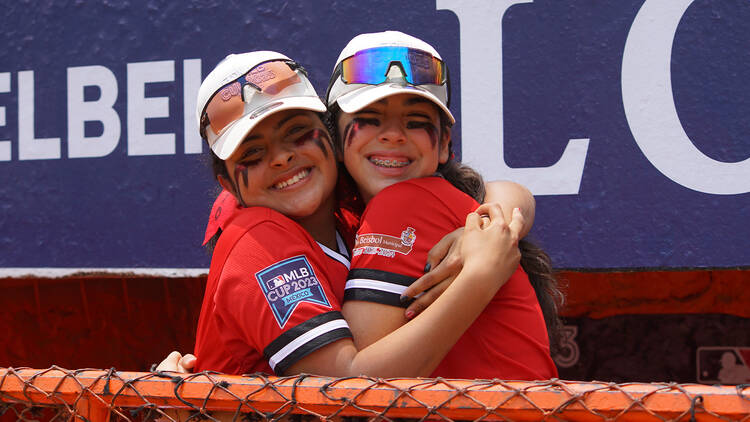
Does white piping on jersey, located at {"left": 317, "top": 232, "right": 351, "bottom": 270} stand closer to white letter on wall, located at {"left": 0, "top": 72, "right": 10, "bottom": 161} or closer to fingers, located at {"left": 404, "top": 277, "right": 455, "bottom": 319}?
fingers, located at {"left": 404, "top": 277, "right": 455, "bottom": 319}

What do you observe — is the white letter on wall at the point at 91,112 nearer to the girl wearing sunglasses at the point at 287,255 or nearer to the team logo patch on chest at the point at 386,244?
the girl wearing sunglasses at the point at 287,255

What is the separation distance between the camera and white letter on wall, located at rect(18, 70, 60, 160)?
123 inches

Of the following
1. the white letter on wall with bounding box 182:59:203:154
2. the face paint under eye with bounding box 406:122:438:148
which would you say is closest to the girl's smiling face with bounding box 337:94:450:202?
the face paint under eye with bounding box 406:122:438:148

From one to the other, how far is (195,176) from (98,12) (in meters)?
0.90

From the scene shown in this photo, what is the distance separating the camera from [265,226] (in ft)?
5.26

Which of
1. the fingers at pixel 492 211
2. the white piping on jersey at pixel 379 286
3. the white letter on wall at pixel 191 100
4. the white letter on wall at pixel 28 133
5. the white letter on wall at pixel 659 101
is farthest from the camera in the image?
the white letter on wall at pixel 28 133

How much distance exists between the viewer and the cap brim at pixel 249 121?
1.73 m

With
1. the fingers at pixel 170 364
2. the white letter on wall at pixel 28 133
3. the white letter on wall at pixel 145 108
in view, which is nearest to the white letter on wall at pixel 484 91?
the white letter on wall at pixel 145 108

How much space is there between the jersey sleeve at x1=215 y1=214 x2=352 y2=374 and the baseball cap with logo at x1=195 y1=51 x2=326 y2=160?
31cm

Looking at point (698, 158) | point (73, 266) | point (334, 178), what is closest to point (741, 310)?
point (698, 158)

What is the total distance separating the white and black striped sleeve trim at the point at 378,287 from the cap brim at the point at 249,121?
481 millimetres

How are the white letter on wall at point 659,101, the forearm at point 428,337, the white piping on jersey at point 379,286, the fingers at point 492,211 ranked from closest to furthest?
the forearm at point 428,337 < the white piping on jersey at point 379,286 < the fingers at point 492,211 < the white letter on wall at point 659,101

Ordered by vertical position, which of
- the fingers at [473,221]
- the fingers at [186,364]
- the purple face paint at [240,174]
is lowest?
the fingers at [186,364]

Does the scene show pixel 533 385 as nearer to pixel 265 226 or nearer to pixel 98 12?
pixel 265 226
